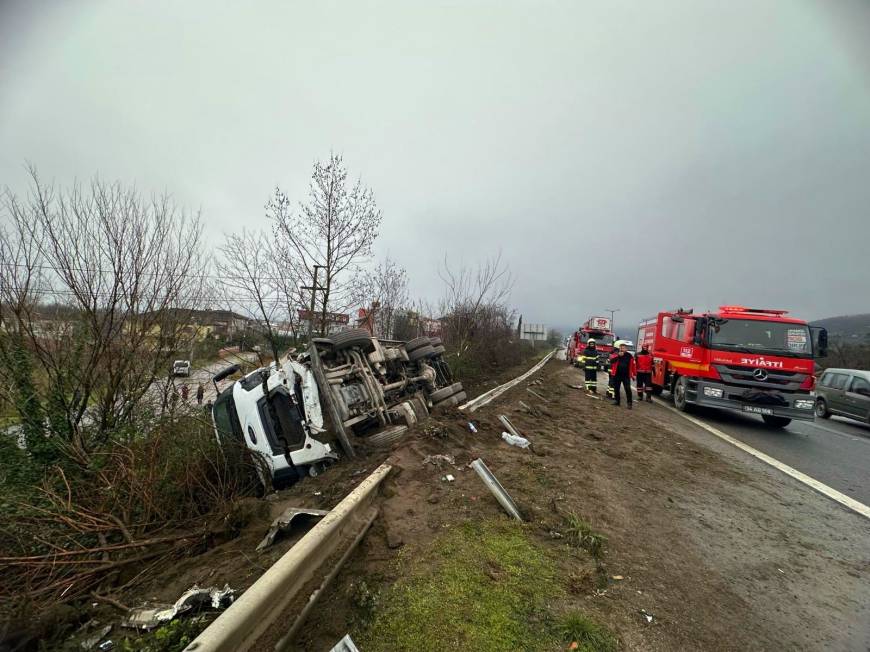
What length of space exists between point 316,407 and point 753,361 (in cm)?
862

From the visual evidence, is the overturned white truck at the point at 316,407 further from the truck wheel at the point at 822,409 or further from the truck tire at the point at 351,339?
the truck wheel at the point at 822,409

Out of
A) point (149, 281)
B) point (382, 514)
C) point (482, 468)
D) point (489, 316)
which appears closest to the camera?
point (382, 514)

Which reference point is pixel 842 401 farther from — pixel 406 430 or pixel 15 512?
pixel 15 512

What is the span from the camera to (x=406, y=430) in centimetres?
486

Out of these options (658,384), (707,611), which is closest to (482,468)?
(707,611)

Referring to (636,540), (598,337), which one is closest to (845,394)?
(598,337)

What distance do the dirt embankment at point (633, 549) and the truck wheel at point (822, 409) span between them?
10.3 m

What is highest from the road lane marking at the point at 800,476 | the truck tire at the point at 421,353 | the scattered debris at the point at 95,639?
the truck tire at the point at 421,353

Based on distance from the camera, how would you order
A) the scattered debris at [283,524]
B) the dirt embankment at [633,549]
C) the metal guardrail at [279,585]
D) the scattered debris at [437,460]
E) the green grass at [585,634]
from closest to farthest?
the metal guardrail at [279,585], the green grass at [585,634], the dirt embankment at [633,549], the scattered debris at [283,524], the scattered debris at [437,460]

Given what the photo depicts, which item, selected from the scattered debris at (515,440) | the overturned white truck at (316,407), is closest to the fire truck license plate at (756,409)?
the scattered debris at (515,440)

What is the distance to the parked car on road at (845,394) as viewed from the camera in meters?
10.0

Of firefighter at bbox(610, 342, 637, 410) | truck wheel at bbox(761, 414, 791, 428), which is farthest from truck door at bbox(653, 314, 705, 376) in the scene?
truck wheel at bbox(761, 414, 791, 428)

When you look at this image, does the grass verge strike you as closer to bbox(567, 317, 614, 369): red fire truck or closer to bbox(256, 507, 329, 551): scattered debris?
bbox(256, 507, 329, 551): scattered debris

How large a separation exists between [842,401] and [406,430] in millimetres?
13369
